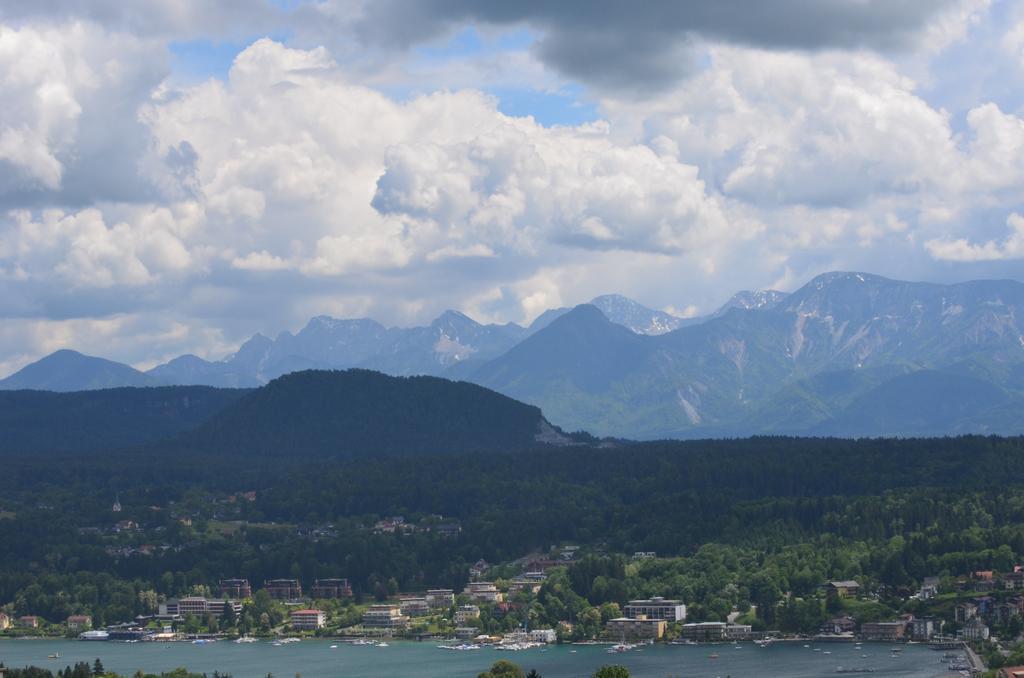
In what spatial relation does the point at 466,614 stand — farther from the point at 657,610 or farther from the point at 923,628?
the point at 923,628

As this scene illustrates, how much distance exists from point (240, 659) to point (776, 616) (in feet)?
140

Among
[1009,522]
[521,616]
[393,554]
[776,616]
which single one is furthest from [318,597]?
[1009,522]

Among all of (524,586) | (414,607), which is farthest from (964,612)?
(414,607)

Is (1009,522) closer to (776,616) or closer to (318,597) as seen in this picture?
(776,616)

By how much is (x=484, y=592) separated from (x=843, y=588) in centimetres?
3703

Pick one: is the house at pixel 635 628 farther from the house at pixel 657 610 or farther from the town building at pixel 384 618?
the town building at pixel 384 618

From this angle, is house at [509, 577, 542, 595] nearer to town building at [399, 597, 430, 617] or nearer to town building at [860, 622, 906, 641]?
town building at [399, 597, 430, 617]

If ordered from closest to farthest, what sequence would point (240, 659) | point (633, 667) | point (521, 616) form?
point (633, 667), point (240, 659), point (521, 616)

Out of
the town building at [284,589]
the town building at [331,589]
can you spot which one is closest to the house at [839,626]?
the town building at [331,589]

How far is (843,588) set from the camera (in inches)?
5950

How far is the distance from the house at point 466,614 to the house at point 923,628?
1586 inches

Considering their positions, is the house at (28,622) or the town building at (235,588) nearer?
the house at (28,622)

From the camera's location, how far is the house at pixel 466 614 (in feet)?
529

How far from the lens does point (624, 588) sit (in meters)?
162
